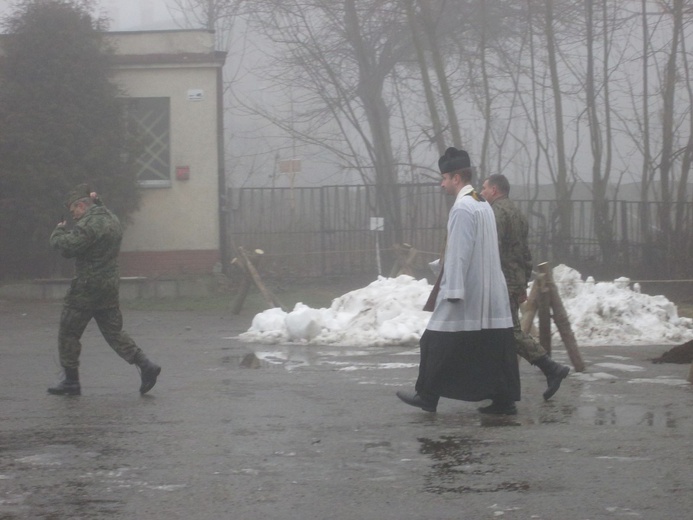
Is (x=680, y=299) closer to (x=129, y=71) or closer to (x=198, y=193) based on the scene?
(x=198, y=193)

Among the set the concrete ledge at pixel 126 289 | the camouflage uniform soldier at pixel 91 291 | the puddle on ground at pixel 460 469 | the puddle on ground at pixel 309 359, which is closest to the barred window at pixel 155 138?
the concrete ledge at pixel 126 289

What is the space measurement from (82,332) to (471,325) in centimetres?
316

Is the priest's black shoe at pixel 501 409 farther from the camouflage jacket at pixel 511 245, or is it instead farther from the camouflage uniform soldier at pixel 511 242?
the camouflage jacket at pixel 511 245

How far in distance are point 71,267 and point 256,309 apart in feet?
16.6

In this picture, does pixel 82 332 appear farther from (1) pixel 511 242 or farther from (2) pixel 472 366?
(1) pixel 511 242

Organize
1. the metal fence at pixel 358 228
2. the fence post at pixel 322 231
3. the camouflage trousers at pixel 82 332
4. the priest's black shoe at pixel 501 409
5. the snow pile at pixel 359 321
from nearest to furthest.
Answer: the priest's black shoe at pixel 501 409 < the camouflage trousers at pixel 82 332 < the snow pile at pixel 359 321 < the metal fence at pixel 358 228 < the fence post at pixel 322 231

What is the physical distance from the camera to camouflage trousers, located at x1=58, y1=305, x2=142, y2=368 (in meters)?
8.78

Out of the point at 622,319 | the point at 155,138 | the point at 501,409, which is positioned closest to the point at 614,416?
the point at 501,409

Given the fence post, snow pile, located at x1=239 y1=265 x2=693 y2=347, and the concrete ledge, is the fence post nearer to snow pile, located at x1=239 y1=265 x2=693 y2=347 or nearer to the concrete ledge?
the concrete ledge

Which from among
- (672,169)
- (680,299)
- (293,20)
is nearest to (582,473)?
(680,299)

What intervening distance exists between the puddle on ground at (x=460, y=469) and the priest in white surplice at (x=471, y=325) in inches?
29.7

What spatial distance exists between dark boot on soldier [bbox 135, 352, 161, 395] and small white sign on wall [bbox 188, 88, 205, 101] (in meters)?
12.7

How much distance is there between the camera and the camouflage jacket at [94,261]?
8.65 m

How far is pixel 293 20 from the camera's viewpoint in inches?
892
